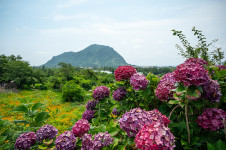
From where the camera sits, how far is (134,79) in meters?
1.61

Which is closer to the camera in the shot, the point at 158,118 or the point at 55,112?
the point at 158,118

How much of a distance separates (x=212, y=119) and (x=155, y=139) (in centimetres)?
71

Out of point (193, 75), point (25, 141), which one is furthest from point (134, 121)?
point (25, 141)

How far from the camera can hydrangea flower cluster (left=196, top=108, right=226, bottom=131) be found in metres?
1.12

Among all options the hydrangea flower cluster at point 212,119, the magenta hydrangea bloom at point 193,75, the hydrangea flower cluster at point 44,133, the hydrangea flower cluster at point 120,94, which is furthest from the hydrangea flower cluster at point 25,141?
the hydrangea flower cluster at point 212,119

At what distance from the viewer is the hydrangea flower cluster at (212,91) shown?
111cm

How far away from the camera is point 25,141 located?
4.11 feet

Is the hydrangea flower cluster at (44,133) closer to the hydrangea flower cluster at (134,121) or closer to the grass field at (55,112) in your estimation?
the hydrangea flower cluster at (134,121)

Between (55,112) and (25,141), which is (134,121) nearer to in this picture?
(25,141)

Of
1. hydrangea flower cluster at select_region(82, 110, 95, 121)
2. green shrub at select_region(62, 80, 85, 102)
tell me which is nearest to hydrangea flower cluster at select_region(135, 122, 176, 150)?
hydrangea flower cluster at select_region(82, 110, 95, 121)

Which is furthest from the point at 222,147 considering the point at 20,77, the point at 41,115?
the point at 20,77

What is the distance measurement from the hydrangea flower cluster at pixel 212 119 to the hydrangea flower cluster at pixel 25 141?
70.3 inches

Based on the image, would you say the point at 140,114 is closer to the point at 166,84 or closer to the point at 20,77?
the point at 166,84

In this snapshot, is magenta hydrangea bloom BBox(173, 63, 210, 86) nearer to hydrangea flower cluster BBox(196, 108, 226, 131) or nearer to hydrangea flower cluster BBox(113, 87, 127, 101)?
hydrangea flower cluster BBox(196, 108, 226, 131)
